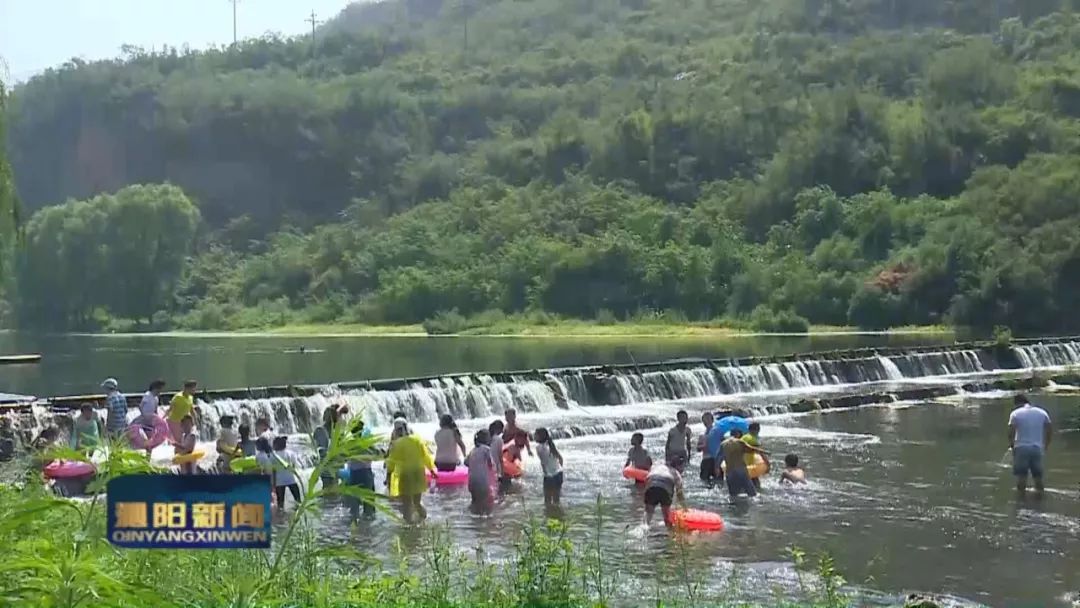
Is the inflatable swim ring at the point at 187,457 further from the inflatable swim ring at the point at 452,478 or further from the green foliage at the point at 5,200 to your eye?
the green foliage at the point at 5,200

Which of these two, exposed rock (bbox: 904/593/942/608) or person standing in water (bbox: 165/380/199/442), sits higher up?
person standing in water (bbox: 165/380/199/442)

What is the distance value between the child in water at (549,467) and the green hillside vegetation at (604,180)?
4750 centimetres

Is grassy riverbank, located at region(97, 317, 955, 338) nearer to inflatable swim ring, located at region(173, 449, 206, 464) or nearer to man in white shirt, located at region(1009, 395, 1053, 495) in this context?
man in white shirt, located at region(1009, 395, 1053, 495)

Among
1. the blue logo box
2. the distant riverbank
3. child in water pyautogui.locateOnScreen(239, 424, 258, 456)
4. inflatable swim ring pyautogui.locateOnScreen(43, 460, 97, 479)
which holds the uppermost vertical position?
the blue logo box

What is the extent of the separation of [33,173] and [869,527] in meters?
131

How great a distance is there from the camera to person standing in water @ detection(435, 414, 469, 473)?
20062 millimetres

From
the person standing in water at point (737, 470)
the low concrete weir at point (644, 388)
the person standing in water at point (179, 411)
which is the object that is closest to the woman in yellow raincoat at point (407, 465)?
the person standing in water at point (737, 470)

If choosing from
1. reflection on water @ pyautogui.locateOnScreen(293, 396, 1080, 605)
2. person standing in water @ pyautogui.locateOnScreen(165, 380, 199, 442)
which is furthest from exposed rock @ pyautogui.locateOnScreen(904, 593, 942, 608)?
person standing in water @ pyautogui.locateOnScreen(165, 380, 199, 442)

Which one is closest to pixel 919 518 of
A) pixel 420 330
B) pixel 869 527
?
pixel 869 527

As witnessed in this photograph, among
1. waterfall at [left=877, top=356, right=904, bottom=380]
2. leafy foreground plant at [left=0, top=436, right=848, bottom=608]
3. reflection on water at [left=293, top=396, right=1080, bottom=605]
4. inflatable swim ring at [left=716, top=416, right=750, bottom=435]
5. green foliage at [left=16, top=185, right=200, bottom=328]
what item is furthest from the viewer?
green foliage at [left=16, top=185, right=200, bottom=328]

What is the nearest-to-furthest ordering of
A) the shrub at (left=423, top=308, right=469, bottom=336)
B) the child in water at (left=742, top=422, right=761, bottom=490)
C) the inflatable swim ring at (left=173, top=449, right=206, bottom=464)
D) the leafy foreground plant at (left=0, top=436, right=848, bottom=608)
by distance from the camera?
the leafy foreground plant at (left=0, top=436, right=848, bottom=608)
the inflatable swim ring at (left=173, top=449, right=206, bottom=464)
the child in water at (left=742, top=422, right=761, bottom=490)
the shrub at (left=423, top=308, right=469, bottom=336)

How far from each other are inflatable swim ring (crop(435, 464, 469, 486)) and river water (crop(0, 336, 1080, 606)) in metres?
0.33

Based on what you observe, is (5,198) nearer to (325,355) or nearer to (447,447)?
(447,447)

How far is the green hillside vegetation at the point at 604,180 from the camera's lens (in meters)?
71.6
